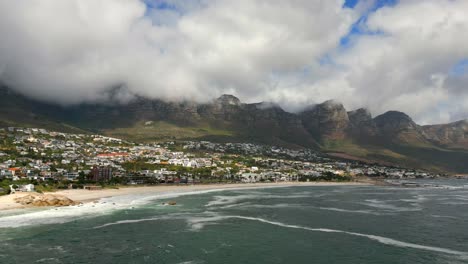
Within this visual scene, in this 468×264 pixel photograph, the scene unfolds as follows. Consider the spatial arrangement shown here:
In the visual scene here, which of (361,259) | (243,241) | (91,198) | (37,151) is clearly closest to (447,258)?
(361,259)

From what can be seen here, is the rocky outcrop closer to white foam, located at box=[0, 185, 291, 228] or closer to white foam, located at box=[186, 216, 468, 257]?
white foam, located at box=[0, 185, 291, 228]

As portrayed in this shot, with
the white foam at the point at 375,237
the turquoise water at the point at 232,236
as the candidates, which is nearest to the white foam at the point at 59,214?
the turquoise water at the point at 232,236

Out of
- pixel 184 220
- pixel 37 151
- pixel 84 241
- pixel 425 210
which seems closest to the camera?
pixel 84 241

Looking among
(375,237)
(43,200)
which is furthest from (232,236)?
(43,200)

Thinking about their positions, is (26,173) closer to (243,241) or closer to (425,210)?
(243,241)

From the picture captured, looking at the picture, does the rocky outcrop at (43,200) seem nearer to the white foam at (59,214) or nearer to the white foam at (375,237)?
the white foam at (59,214)

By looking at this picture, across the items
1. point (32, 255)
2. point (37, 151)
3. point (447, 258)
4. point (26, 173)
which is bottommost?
point (447, 258)
